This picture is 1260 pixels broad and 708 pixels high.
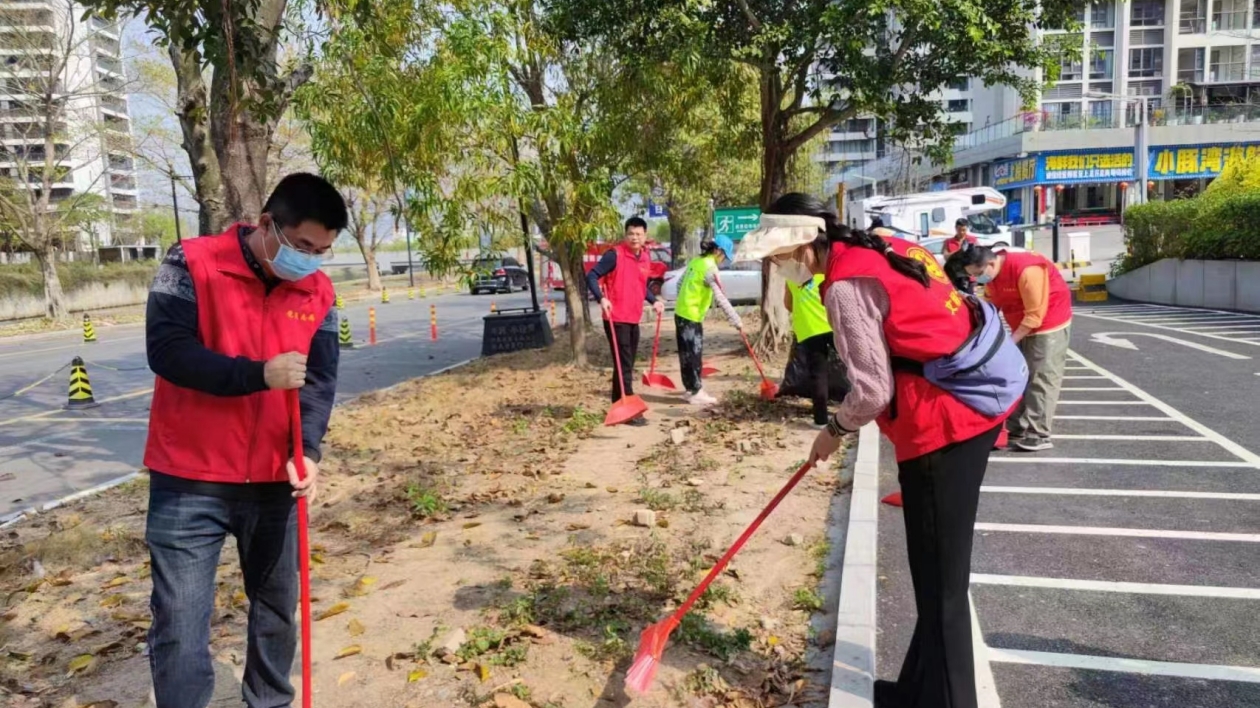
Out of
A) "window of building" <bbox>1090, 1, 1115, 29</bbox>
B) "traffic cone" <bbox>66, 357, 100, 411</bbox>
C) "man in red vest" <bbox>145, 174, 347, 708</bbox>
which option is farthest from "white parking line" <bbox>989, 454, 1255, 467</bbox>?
"window of building" <bbox>1090, 1, 1115, 29</bbox>

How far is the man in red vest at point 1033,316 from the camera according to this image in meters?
6.14

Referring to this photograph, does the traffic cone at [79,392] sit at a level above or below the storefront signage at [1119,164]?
below

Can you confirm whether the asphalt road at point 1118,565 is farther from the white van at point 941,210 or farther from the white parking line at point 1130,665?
the white van at point 941,210

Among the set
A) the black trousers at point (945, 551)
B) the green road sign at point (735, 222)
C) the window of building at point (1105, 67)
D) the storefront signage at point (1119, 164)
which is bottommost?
the black trousers at point (945, 551)

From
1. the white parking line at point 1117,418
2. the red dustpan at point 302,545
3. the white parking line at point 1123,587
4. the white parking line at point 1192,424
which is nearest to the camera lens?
the red dustpan at point 302,545

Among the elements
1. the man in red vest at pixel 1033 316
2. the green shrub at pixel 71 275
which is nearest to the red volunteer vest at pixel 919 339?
the man in red vest at pixel 1033 316

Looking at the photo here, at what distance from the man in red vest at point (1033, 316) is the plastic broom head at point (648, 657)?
12.7 ft

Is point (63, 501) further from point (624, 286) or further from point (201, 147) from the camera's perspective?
point (624, 286)

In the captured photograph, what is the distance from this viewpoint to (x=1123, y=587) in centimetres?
403

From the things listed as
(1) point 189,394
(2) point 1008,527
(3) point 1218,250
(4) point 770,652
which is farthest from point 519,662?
(3) point 1218,250

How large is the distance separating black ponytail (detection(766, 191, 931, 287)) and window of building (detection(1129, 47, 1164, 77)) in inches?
2253

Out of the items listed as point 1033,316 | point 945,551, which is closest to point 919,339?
point 945,551

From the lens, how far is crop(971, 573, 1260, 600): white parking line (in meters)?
3.89

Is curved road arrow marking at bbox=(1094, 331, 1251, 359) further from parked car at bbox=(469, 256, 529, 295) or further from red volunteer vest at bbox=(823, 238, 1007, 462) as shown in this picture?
parked car at bbox=(469, 256, 529, 295)
